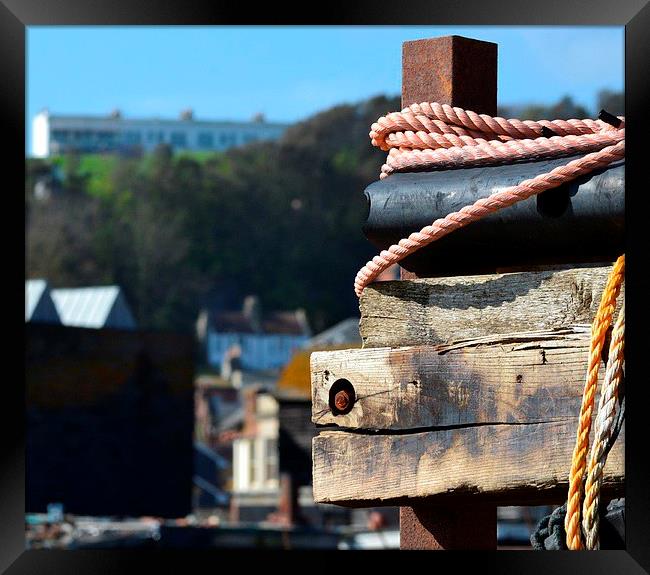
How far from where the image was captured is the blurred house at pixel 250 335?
4139 inches

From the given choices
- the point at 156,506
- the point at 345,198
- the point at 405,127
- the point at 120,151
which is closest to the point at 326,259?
the point at 345,198

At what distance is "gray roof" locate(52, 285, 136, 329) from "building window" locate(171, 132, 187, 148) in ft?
255

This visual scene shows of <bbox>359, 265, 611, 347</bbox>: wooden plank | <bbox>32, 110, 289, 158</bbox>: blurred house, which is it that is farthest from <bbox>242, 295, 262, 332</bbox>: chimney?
<bbox>359, 265, 611, 347</bbox>: wooden plank

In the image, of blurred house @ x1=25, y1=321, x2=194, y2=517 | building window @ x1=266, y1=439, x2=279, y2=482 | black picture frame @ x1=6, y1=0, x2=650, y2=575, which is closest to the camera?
black picture frame @ x1=6, y1=0, x2=650, y2=575

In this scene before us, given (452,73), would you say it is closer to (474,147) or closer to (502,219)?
(474,147)

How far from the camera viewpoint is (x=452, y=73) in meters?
2.83

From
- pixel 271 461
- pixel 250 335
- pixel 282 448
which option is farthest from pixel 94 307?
pixel 250 335

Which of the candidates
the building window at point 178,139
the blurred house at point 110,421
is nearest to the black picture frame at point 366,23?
the blurred house at point 110,421

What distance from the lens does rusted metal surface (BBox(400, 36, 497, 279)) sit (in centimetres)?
284

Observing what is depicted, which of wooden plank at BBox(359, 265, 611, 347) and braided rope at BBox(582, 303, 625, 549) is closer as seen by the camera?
braided rope at BBox(582, 303, 625, 549)

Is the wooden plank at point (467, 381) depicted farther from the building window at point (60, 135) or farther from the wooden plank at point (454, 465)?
the building window at point (60, 135)

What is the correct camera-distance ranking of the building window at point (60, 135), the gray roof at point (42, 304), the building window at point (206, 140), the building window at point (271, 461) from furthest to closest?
the building window at point (206, 140), the building window at point (60, 135), the building window at point (271, 461), the gray roof at point (42, 304)

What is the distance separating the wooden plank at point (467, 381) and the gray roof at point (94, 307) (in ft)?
115

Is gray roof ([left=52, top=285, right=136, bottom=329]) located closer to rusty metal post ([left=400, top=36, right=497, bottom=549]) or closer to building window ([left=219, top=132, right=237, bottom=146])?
rusty metal post ([left=400, top=36, right=497, bottom=549])
